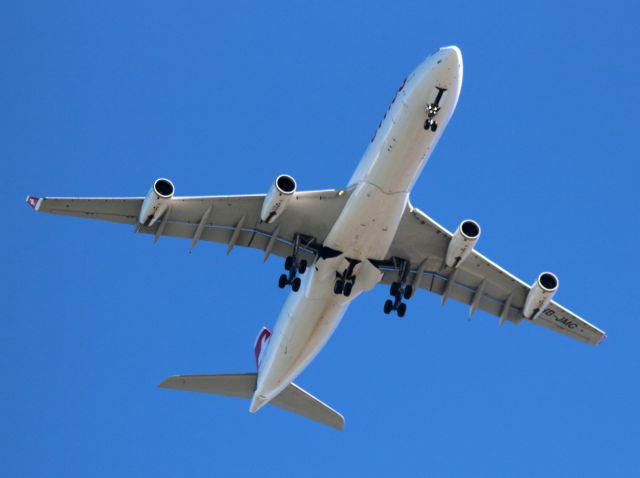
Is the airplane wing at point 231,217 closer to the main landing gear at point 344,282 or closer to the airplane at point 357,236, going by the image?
the airplane at point 357,236

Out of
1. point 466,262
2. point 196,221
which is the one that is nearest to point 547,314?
point 466,262

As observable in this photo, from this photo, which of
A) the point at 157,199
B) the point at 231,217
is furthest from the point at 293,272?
the point at 157,199

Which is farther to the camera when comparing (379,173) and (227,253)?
(227,253)

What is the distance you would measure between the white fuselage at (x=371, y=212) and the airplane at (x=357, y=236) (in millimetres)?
41

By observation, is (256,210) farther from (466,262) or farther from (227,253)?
(466,262)

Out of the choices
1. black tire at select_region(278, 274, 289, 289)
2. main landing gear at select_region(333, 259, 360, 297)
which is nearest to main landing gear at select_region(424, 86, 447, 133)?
main landing gear at select_region(333, 259, 360, 297)

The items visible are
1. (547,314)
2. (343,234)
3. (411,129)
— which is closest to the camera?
(411,129)

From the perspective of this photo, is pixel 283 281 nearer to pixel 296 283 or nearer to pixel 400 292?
pixel 296 283

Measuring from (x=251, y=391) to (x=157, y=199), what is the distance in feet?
33.6

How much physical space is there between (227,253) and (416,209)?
255 inches

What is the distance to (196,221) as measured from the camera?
36312 millimetres

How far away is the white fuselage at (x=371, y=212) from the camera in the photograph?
32.0 m

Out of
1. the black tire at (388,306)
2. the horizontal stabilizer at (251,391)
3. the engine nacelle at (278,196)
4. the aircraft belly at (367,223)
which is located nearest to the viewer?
the aircraft belly at (367,223)

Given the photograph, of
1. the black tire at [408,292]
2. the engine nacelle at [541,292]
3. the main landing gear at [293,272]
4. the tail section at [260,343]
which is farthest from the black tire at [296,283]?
the engine nacelle at [541,292]
